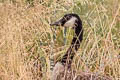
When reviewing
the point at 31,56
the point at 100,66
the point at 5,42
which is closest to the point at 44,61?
the point at 31,56

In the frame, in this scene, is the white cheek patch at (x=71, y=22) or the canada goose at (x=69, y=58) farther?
the white cheek patch at (x=71, y=22)

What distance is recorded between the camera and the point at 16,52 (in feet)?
8.42

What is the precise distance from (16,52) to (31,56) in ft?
0.71

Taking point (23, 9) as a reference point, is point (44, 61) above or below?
below

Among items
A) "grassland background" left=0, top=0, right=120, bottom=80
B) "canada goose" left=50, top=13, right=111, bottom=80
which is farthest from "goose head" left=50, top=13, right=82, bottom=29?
"grassland background" left=0, top=0, right=120, bottom=80

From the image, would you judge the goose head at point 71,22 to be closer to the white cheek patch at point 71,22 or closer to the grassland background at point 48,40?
the white cheek patch at point 71,22

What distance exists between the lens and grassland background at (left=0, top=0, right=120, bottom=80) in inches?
91.9

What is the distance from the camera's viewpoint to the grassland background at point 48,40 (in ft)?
7.66

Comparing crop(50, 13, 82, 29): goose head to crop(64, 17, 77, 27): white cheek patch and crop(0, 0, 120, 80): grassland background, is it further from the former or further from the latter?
crop(0, 0, 120, 80): grassland background

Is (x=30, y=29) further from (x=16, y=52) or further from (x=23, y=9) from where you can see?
(x=16, y=52)

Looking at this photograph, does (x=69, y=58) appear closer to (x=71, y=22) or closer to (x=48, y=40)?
(x=71, y=22)

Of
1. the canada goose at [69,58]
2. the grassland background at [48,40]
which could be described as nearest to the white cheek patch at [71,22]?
the canada goose at [69,58]

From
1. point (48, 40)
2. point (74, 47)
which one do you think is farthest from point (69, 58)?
point (48, 40)

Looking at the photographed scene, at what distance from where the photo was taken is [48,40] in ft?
9.36
